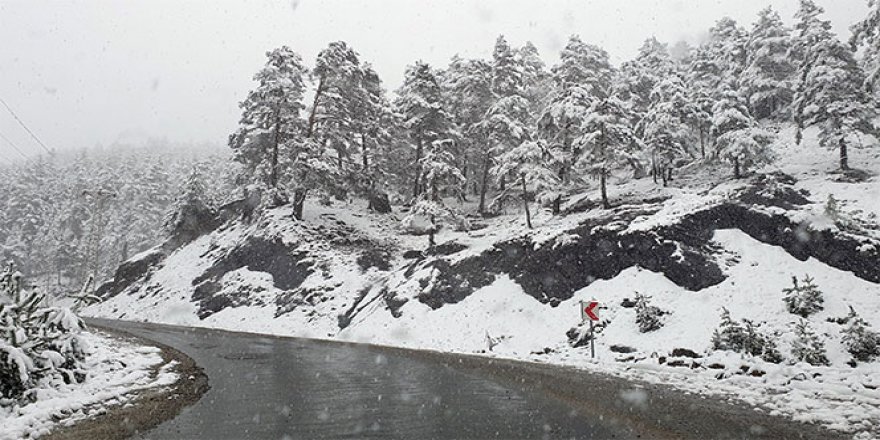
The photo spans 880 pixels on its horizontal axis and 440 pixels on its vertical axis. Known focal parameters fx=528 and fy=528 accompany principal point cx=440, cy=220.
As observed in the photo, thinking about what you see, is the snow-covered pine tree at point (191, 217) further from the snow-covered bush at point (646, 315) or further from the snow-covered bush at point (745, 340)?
the snow-covered bush at point (745, 340)

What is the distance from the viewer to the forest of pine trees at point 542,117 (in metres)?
30.6

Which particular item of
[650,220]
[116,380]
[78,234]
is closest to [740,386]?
[650,220]

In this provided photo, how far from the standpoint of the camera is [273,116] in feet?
138

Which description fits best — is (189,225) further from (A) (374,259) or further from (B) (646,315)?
(B) (646,315)

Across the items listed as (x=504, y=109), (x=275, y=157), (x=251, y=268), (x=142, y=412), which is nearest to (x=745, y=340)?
(x=142, y=412)

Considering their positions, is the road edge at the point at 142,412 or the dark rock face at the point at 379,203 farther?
the dark rock face at the point at 379,203

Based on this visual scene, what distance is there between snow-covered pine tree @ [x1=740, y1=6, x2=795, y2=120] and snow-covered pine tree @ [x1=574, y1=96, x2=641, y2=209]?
20.9 metres

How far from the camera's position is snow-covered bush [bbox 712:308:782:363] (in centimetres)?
1490

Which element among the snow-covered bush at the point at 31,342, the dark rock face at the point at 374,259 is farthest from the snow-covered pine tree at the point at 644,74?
the snow-covered bush at the point at 31,342

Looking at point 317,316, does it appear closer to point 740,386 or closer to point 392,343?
point 392,343

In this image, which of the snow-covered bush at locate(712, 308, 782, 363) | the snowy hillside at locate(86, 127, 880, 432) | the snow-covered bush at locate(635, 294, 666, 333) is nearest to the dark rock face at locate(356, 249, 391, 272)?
the snowy hillside at locate(86, 127, 880, 432)

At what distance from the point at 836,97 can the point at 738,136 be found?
509 cm

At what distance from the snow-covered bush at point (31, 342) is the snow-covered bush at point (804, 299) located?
66.9ft

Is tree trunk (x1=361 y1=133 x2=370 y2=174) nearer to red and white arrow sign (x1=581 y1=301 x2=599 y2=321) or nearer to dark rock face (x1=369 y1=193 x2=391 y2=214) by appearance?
dark rock face (x1=369 y1=193 x2=391 y2=214)
